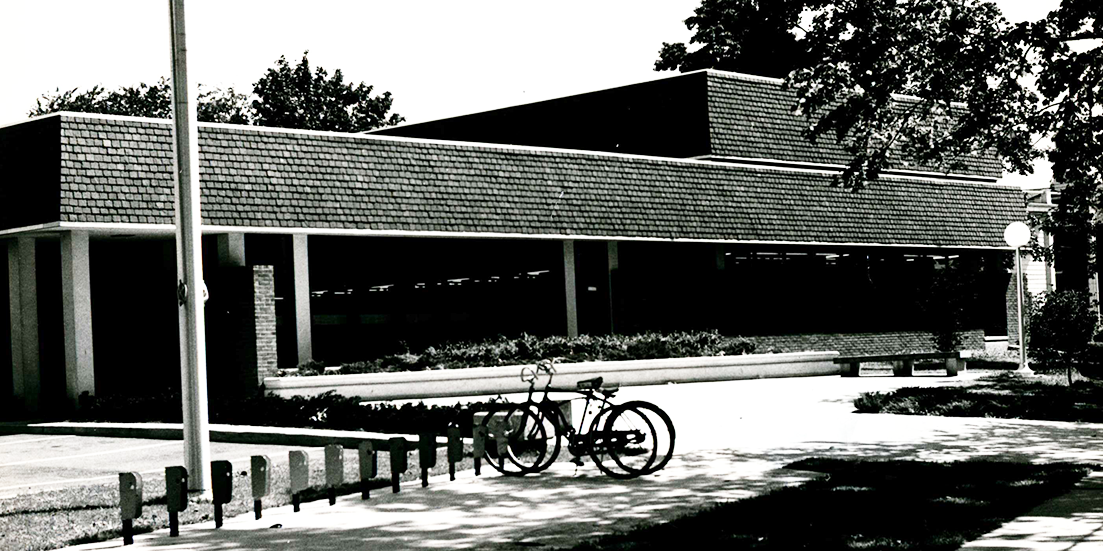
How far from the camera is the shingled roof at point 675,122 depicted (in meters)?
36.3

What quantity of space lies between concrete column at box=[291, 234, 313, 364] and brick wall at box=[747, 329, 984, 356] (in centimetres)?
1132

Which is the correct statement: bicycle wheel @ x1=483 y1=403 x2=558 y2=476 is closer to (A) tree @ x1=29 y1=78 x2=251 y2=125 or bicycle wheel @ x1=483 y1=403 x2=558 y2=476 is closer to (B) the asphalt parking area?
(B) the asphalt parking area

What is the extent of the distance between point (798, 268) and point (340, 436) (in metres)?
21.4

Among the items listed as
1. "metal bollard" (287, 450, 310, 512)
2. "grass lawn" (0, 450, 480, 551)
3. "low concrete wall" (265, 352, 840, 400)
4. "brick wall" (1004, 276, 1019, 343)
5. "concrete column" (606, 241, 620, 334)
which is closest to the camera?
"grass lawn" (0, 450, 480, 551)

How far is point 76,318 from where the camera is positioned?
25922mm

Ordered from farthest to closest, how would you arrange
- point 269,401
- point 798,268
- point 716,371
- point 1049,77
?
point 798,268 < point 716,371 < point 269,401 < point 1049,77

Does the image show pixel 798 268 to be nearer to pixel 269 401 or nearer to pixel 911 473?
pixel 269 401

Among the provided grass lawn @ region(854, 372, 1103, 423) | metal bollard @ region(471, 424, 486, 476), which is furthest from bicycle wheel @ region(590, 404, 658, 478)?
grass lawn @ region(854, 372, 1103, 423)

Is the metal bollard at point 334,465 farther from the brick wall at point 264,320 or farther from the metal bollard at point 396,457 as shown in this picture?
the brick wall at point 264,320

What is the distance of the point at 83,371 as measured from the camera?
1014 inches

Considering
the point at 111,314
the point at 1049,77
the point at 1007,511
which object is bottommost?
the point at 1007,511

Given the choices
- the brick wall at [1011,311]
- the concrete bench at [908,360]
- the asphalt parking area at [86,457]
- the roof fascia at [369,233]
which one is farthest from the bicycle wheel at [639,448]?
the brick wall at [1011,311]

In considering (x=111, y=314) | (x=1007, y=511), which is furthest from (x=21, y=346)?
(x=1007, y=511)

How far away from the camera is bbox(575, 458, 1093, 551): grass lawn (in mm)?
9734
